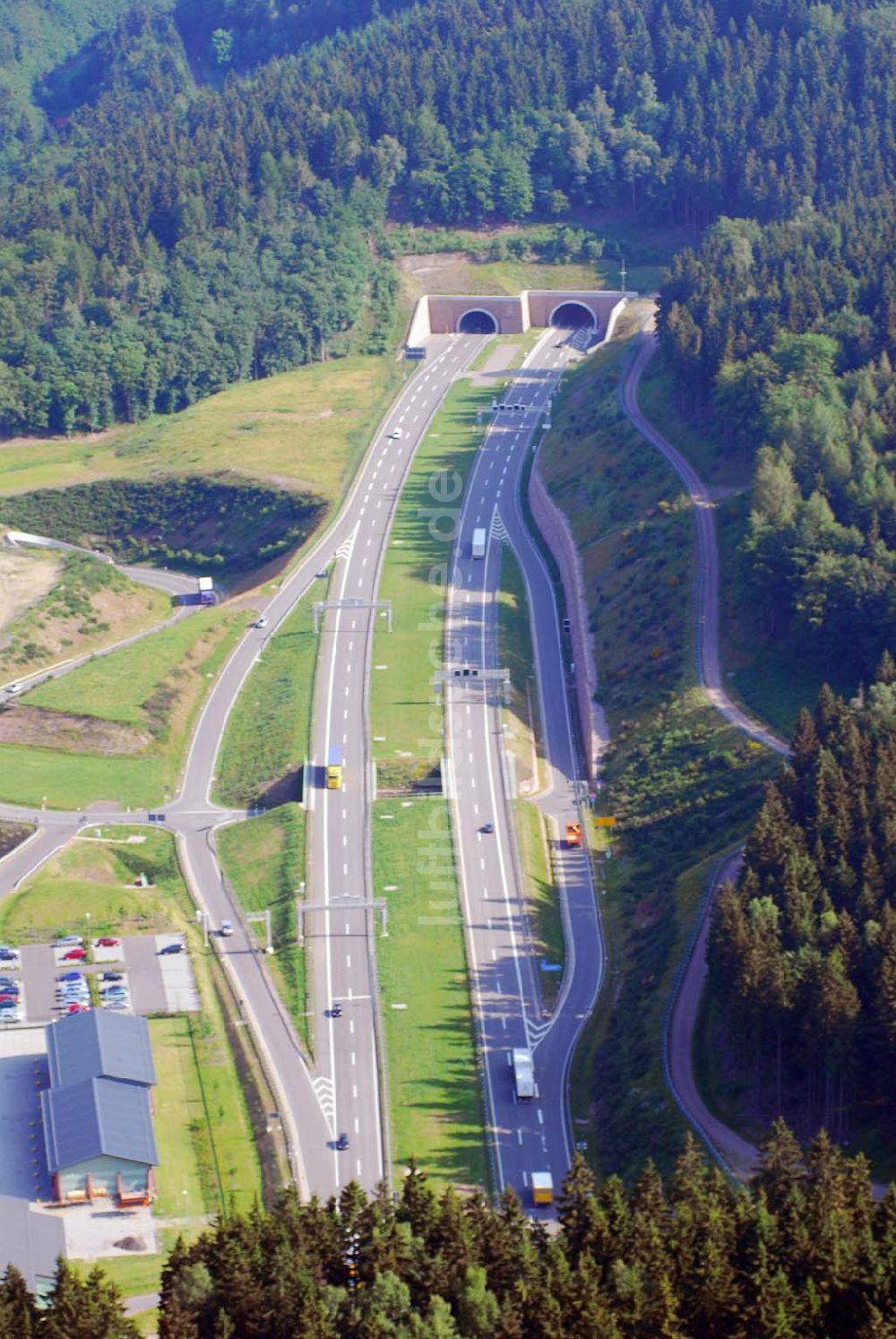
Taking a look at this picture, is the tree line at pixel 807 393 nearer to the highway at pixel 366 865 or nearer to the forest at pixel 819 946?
the highway at pixel 366 865

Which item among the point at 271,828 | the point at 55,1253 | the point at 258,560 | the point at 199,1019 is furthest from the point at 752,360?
the point at 55,1253

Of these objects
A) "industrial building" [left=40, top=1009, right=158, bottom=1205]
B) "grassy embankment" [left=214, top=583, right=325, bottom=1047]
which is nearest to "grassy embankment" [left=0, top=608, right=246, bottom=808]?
"grassy embankment" [left=214, top=583, right=325, bottom=1047]

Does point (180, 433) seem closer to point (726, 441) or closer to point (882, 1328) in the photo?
point (726, 441)

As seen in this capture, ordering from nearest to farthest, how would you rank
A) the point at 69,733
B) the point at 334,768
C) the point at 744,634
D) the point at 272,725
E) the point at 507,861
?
1. the point at 507,861
2. the point at 334,768
3. the point at 744,634
4. the point at 272,725
5. the point at 69,733

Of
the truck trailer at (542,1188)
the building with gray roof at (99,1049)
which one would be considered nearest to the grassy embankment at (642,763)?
the truck trailer at (542,1188)

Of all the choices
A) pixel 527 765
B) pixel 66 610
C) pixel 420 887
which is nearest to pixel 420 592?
pixel 66 610

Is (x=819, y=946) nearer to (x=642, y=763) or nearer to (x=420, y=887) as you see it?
(x=420, y=887)
